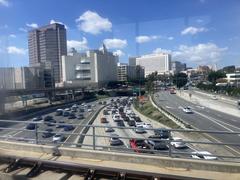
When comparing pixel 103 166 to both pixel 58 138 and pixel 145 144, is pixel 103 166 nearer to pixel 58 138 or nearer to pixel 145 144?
pixel 145 144

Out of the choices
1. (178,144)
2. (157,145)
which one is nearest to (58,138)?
(157,145)

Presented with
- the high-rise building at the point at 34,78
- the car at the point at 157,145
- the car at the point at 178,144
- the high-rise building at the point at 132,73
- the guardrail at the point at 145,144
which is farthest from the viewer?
the high-rise building at the point at 132,73

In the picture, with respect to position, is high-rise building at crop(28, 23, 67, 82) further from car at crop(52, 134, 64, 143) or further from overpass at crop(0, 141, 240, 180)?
overpass at crop(0, 141, 240, 180)

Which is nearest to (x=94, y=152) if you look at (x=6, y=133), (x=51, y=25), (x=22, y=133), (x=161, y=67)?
(x=22, y=133)

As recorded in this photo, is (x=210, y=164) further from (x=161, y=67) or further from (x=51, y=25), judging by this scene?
(x=161, y=67)

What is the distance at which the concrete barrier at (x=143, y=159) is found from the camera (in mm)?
3946

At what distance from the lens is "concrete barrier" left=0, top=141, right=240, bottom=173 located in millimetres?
3946

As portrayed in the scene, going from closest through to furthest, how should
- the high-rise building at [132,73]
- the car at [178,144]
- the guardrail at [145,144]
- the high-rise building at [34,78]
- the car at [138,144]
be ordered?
the guardrail at [145,144]
the car at [178,144]
the car at [138,144]
the high-rise building at [34,78]
the high-rise building at [132,73]

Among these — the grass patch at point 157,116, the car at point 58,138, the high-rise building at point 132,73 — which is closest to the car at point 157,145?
the car at point 58,138

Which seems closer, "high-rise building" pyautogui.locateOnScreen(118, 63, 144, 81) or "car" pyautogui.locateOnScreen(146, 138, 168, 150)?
"car" pyautogui.locateOnScreen(146, 138, 168, 150)

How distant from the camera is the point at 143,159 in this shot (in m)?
4.38

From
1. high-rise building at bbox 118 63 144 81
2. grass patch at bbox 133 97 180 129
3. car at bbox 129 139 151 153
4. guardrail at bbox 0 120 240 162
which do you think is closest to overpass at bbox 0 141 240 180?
guardrail at bbox 0 120 240 162

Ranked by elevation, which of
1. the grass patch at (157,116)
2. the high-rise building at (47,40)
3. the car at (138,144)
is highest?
the high-rise building at (47,40)

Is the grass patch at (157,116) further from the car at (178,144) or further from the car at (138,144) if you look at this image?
the car at (178,144)
